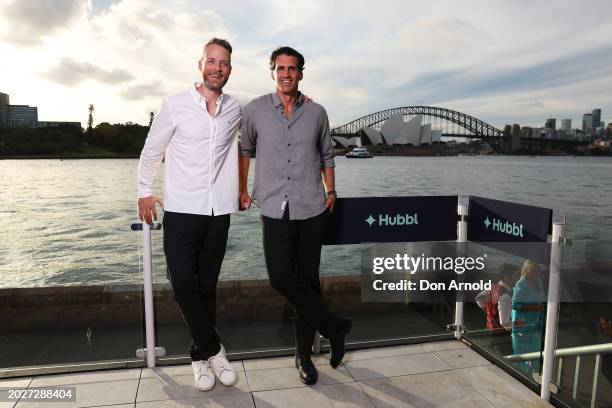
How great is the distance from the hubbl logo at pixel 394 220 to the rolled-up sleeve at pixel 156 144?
56.7 inches

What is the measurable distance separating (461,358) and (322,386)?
105 centimetres

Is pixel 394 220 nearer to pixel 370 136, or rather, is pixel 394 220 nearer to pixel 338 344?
pixel 338 344

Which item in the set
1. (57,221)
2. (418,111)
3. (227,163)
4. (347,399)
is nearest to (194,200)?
(227,163)

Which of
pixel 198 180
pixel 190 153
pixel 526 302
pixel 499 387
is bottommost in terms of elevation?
pixel 499 387

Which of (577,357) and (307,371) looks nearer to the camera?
(307,371)

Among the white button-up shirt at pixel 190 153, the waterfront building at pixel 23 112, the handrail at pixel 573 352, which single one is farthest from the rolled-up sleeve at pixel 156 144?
the waterfront building at pixel 23 112

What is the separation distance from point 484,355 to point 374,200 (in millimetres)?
1312

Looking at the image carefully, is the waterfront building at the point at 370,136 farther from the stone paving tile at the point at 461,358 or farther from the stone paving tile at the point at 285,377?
the stone paving tile at the point at 285,377

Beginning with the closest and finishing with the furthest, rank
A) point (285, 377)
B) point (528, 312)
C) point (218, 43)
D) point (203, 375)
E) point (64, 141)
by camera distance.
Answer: point (218, 43) < point (203, 375) < point (285, 377) < point (528, 312) < point (64, 141)

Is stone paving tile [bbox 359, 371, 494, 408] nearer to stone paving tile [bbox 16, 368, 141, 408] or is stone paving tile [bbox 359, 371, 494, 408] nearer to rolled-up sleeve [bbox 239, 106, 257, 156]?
stone paving tile [bbox 16, 368, 141, 408]

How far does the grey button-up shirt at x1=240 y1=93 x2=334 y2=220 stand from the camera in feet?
8.44

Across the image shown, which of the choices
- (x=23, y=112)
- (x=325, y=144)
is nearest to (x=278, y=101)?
(x=325, y=144)

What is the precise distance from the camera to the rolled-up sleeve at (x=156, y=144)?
2510mm

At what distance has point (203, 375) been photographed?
2686 mm
